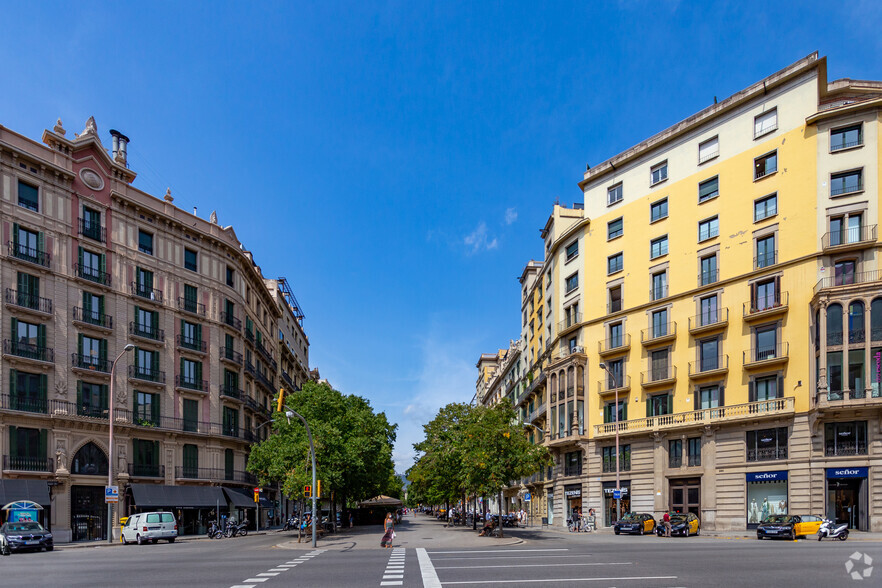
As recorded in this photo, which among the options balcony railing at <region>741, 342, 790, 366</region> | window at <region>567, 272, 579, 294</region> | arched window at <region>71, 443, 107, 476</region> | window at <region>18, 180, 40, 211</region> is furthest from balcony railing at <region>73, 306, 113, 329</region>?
balcony railing at <region>741, 342, 790, 366</region>

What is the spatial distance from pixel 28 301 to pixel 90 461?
10877mm

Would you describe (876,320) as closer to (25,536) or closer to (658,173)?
(658,173)

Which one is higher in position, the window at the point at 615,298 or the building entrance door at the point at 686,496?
the window at the point at 615,298

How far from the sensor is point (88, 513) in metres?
45.6

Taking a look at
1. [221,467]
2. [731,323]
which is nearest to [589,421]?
[731,323]

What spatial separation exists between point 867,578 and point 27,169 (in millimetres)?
47377

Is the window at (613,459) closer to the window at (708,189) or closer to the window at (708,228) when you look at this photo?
the window at (708,228)

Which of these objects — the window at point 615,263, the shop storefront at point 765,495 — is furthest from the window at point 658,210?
the shop storefront at point 765,495

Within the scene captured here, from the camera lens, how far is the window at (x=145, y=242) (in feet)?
172

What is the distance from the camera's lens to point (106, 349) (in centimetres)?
4844

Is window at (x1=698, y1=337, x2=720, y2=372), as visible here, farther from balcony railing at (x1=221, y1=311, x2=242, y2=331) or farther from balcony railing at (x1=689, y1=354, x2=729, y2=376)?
balcony railing at (x1=221, y1=311, x2=242, y2=331)

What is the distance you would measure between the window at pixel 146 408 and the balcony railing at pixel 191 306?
7151 mm

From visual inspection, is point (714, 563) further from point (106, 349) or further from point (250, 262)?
point (250, 262)

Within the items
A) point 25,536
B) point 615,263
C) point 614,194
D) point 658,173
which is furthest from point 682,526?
point 25,536
